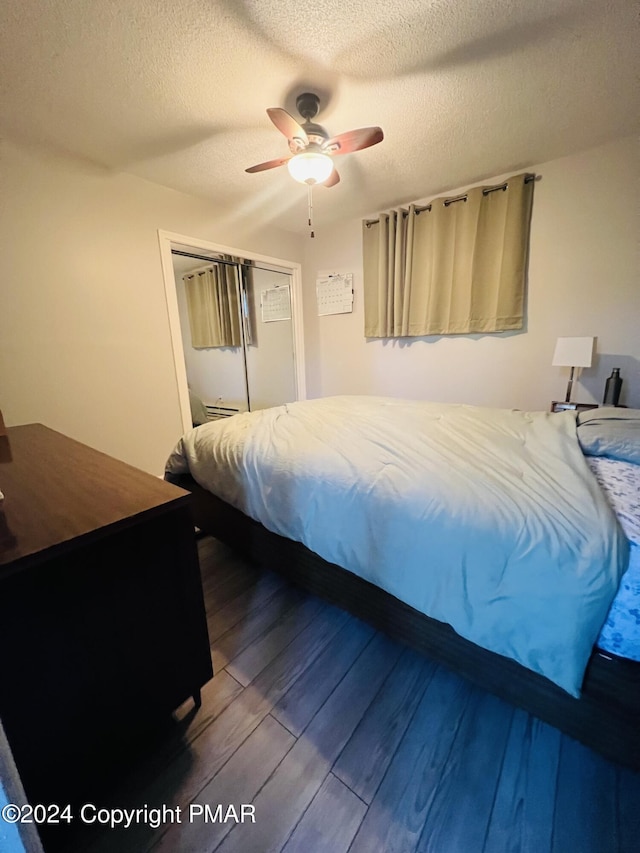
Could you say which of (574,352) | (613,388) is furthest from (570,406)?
(574,352)

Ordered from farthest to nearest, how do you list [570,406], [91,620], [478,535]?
[570,406], [478,535], [91,620]

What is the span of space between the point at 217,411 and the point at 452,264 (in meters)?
2.59

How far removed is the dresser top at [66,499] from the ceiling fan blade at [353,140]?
1.89 meters

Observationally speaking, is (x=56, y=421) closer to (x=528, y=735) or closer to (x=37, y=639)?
(x=37, y=639)

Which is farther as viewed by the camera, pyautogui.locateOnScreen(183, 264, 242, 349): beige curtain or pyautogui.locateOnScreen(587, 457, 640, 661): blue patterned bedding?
pyautogui.locateOnScreen(183, 264, 242, 349): beige curtain

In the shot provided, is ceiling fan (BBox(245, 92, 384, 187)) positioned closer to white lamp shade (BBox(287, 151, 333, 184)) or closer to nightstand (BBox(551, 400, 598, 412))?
white lamp shade (BBox(287, 151, 333, 184))

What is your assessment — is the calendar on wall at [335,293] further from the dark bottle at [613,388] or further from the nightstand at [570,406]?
the dark bottle at [613,388]

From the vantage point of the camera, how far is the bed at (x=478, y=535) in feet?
2.47

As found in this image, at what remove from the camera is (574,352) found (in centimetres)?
215

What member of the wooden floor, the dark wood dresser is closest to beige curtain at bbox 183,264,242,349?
the dark wood dresser

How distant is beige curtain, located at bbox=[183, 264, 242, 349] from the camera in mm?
2812

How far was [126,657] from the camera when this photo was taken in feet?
2.58

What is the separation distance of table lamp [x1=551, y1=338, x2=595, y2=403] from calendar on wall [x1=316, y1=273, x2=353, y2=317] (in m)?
2.00

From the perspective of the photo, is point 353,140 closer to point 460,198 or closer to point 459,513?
point 460,198
